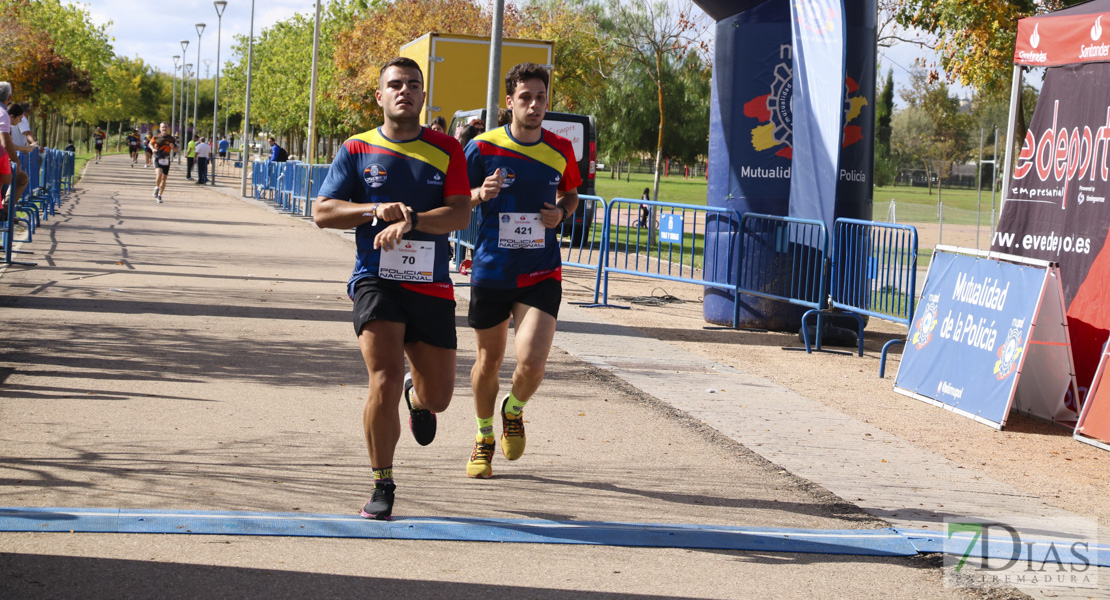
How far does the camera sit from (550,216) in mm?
5914

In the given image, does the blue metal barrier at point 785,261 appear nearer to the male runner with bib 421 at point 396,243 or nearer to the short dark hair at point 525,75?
the short dark hair at point 525,75

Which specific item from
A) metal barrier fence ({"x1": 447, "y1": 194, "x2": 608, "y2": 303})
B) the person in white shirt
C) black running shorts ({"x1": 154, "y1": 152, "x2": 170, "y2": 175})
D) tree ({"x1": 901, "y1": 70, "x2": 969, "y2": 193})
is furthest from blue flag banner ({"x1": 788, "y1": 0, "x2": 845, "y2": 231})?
tree ({"x1": 901, "y1": 70, "x2": 969, "y2": 193})

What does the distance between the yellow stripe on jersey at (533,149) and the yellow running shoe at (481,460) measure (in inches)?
57.5

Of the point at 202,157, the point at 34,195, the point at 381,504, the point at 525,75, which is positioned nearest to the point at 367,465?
the point at 381,504

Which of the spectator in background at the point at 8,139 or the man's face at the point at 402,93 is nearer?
the man's face at the point at 402,93

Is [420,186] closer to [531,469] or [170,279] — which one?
[531,469]

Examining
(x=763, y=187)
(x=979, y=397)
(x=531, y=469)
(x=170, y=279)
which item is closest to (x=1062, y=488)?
(x=979, y=397)

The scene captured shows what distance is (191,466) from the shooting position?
5.68m

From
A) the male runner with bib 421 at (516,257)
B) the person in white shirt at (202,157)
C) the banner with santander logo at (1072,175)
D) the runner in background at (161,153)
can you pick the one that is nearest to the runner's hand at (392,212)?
the male runner with bib 421 at (516,257)

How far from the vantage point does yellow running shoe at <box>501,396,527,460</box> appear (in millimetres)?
6012

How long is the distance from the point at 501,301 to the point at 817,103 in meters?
6.40

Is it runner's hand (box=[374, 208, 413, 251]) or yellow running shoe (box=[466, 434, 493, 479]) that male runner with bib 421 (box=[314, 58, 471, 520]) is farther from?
yellow running shoe (box=[466, 434, 493, 479])

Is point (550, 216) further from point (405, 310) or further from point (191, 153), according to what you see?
point (191, 153)

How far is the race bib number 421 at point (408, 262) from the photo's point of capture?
16.4 feet
